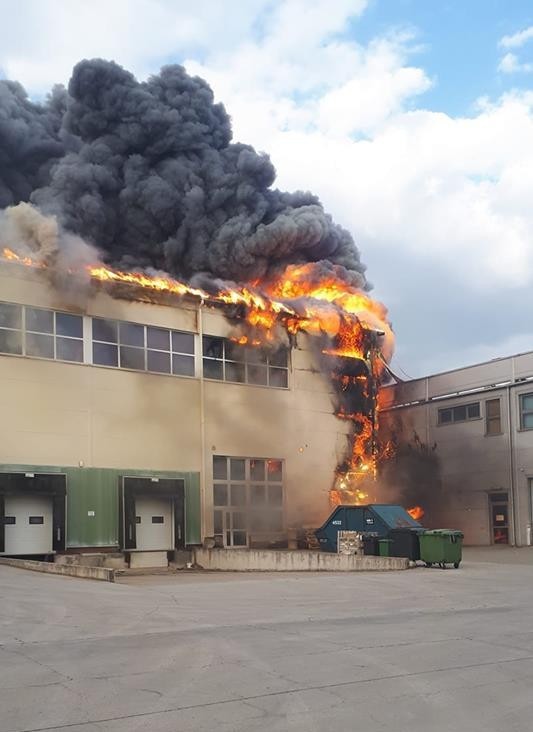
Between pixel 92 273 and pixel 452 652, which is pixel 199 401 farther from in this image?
pixel 452 652

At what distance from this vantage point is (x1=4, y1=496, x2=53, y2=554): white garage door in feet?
75.3

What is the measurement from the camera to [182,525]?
26.1m

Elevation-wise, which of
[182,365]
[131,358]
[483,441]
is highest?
[131,358]

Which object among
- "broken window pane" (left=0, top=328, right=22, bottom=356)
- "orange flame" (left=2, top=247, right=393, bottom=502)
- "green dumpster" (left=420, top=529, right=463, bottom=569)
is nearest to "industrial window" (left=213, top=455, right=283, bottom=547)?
"orange flame" (left=2, top=247, right=393, bottom=502)

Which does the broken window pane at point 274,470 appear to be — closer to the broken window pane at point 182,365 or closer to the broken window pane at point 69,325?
the broken window pane at point 182,365

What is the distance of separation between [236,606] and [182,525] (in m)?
14.1

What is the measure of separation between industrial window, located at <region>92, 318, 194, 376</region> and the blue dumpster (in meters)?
6.90

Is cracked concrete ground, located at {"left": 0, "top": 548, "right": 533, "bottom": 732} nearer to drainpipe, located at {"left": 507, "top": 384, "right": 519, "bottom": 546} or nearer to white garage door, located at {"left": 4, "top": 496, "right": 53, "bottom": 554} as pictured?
white garage door, located at {"left": 4, "top": 496, "right": 53, "bottom": 554}

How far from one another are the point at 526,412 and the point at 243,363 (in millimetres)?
10574

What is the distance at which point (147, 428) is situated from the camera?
25844mm

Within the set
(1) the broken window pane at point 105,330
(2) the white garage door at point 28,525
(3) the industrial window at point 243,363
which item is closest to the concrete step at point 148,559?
(2) the white garage door at point 28,525

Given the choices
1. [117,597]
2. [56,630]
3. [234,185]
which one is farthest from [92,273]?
[56,630]

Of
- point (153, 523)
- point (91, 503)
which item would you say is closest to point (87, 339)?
point (91, 503)

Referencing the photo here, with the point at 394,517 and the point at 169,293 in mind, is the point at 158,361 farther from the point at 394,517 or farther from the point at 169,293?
the point at 394,517
